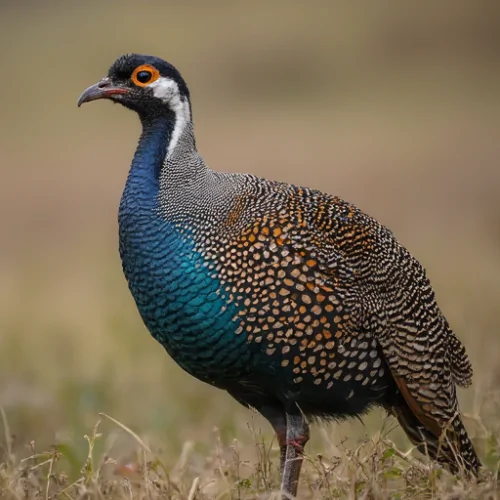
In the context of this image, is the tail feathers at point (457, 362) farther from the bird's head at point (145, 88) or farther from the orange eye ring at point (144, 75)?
the orange eye ring at point (144, 75)

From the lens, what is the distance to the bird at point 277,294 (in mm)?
5098

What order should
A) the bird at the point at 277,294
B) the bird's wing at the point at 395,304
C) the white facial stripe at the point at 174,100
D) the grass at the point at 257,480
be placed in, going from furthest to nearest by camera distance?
the white facial stripe at the point at 174,100
the bird's wing at the point at 395,304
the bird at the point at 277,294
the grass at the point at 257,480

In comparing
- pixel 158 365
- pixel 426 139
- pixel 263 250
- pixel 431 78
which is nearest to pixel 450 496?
pixel 263 250

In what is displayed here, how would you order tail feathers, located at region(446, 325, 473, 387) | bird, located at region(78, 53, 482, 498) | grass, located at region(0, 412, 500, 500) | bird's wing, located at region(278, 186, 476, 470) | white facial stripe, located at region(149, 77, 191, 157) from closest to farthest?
1. grass, located at region(0, 412, 500, 500)
2. bird, located at region(78, 53, 482, 498)
3. bird's wing, located at region(278, 186, 476, 470)
4. white facial stripe, located at region(149, 77, 191, 157)
5. tail feathers, located at region(446, 325, 473, 387)

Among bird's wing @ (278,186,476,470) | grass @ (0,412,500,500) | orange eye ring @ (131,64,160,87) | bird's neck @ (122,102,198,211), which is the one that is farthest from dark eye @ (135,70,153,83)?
grass @ (0,412,500,500)

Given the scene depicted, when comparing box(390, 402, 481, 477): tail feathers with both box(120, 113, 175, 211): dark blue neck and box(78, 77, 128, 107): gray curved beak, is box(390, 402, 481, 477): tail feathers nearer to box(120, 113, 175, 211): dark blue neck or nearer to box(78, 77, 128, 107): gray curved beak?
box(120, 113, 175, 211): dark blue neck

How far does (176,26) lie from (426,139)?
535 inches

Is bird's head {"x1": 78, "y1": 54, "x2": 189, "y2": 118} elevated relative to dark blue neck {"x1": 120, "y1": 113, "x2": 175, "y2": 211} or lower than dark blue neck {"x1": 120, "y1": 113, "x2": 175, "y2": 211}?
elevated

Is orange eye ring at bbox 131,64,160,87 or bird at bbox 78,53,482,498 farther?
orange eye ring at bbox 131,64,160,87

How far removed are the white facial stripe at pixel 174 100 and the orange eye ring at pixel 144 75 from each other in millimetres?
28

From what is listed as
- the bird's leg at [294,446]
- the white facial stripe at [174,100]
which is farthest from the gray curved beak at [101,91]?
the bird's leg at [294,446]

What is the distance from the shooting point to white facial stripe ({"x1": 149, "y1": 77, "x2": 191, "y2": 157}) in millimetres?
5605

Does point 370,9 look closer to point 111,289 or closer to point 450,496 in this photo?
point 111,289

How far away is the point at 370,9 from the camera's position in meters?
32.8
